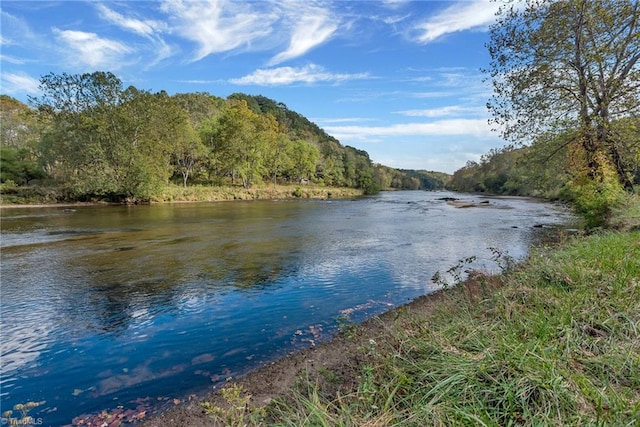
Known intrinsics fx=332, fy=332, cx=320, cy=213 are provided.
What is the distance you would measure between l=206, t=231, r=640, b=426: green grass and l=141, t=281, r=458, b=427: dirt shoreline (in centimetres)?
26

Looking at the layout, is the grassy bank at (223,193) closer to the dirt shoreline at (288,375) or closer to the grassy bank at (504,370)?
the dirt shoreline at (288,375)

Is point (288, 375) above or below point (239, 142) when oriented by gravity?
below

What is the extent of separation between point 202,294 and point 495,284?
298 inches

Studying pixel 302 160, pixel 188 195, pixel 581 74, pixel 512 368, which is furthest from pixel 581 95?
pixel 302 160

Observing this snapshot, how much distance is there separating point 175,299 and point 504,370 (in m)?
8.23

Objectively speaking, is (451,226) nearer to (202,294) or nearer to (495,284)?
(495,284)

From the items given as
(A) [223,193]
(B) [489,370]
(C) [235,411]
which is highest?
(A) [223,193]

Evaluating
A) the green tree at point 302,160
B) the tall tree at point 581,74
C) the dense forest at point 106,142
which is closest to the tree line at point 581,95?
the tall tree at point 581,74

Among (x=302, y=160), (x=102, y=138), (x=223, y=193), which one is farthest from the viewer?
(x=302, y=160)

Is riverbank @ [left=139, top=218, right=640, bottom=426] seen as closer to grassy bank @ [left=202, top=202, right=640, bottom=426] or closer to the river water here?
grassy bank @ [left=202, top=202, right=640, bottom=426]

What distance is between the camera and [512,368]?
317 centimetres

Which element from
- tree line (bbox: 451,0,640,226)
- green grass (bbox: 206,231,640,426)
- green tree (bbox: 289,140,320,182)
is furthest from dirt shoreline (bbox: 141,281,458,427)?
green tree (bbox: 289,140,320,182)

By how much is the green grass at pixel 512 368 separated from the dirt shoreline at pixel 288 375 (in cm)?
26

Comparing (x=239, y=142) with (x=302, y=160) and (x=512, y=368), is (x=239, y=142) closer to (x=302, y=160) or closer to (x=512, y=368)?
(x=302, y=160)
